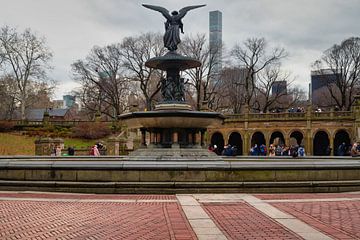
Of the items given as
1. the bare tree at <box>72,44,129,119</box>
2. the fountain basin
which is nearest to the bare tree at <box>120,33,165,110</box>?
the bare tree at <box>72,44,129,119</box>

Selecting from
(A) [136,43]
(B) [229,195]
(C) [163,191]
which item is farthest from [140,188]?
(A) [136,43]

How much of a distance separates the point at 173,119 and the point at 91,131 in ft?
134

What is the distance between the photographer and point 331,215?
9.65 meters

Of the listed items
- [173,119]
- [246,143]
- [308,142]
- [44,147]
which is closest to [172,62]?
[173,119]

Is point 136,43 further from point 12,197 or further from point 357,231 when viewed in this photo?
point 357,231

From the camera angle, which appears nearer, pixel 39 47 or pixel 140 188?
pixel 140 188

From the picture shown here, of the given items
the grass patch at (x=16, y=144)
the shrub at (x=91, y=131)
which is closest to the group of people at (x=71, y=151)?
the grass patch at (x=16, y=144)

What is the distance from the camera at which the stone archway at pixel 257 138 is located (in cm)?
5847

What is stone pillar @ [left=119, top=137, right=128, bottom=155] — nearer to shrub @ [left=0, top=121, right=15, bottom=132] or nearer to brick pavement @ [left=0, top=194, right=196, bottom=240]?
Answer: shrub @ [left=0, top=121, right=15, bottom=132]

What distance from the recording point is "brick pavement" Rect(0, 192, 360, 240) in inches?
307

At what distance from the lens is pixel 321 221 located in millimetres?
8969

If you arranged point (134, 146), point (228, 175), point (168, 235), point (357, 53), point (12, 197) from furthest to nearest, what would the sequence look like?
point (357, 53) → point (134, 146) → point (228, 175) → point (12, 197) → point (168, 235)

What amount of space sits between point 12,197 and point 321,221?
26.8 feet

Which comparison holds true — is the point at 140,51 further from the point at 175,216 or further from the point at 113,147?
the point at 175,216
